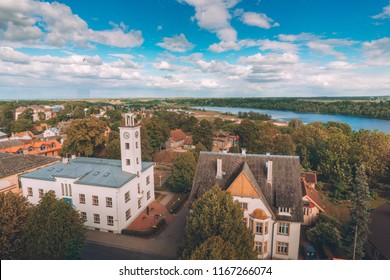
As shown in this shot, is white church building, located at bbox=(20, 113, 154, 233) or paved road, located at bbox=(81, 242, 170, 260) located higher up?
white church building, located at bbox=(20, 113, 154, 233)

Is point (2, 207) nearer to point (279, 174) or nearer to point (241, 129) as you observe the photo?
point (279, 174)

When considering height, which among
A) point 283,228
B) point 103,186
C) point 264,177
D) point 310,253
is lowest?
point 310,253

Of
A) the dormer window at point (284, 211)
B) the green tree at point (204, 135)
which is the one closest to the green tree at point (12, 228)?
the dormer window at point (284, 211)

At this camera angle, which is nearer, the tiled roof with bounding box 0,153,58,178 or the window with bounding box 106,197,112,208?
the window with bounding box 106,197,112,208

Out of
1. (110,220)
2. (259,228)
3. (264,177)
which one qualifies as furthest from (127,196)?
(264,177)

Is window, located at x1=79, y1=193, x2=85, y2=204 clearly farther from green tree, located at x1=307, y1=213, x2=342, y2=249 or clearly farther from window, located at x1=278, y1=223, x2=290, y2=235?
green tree, located at x1=307, y1=213, x2=342, y2=249

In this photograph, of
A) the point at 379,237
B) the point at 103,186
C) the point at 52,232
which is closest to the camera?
the point at 52,232

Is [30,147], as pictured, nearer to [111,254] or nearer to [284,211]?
[111,254]

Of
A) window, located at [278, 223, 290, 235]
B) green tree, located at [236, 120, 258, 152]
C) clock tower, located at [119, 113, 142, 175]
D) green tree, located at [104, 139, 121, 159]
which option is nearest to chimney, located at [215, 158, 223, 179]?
window, located at [278, 223, 290, 235]
